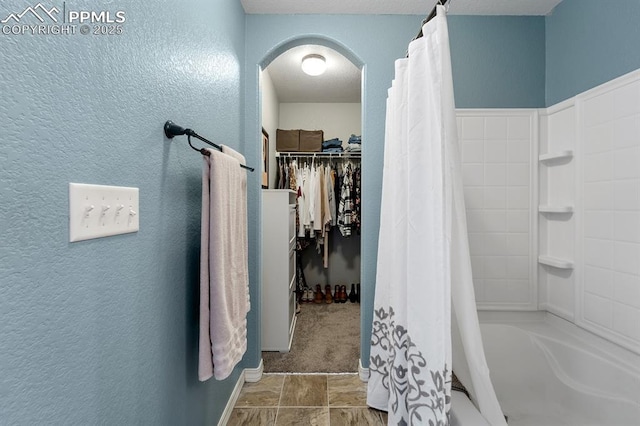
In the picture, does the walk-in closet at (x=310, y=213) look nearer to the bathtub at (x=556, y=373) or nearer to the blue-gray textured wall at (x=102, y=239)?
the bathtub at (x=556, y=373)

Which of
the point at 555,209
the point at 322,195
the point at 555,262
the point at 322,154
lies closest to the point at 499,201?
the point at 555,209

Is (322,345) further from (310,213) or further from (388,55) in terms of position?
(388,55)

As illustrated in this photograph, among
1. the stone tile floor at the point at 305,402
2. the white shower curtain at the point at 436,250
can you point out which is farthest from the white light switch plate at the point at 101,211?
the stone tile floor at the point at 305,402

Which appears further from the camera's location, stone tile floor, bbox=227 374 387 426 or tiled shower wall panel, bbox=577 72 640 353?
stone tile floor, bbox=227 374 387 426

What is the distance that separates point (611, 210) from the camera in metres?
1.46

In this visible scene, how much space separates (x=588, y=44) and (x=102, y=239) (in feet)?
7.76

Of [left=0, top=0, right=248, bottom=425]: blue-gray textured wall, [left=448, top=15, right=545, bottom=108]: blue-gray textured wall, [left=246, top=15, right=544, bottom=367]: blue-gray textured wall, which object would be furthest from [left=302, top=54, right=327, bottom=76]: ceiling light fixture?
[left=0, top=0, right=248, bottom=425]: blue-gray textured wall

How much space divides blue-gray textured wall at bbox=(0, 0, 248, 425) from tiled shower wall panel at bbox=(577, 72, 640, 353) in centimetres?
193

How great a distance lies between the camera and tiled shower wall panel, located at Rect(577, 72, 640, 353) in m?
1.35

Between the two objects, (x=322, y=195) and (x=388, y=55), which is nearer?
(x=388, y=55)

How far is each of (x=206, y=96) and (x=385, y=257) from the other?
44.4 inches

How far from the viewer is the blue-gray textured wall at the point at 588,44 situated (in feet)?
4.55

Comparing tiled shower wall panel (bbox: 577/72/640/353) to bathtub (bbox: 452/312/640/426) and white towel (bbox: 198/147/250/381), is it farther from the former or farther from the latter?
white towel (bbox: 198/147/250/381)

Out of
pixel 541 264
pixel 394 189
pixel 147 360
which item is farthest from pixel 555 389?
pixel 147 360
